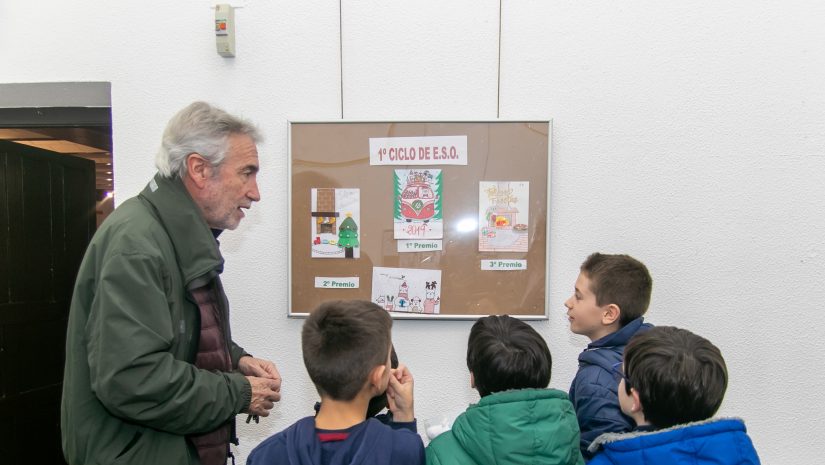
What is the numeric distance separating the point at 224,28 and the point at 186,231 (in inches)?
49.8

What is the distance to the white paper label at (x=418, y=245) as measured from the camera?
240 centimetres

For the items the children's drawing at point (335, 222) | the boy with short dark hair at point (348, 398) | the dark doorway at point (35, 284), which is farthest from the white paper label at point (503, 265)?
the dark doorway at point (35, 284)

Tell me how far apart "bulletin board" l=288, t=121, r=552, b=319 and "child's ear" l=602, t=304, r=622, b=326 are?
23.5 inches

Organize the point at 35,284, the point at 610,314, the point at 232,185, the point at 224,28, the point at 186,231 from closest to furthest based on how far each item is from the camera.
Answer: the point at 186,231, the point at 232,185, the point at 610,314, the point at 224,28, the point at 35,284

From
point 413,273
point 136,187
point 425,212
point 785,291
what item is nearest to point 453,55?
point 425,212

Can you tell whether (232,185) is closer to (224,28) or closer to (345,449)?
(345,449)

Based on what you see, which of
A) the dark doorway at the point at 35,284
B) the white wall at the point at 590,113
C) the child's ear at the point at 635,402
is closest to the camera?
the child's ear at the point at 635,402

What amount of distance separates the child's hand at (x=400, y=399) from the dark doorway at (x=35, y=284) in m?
2.50

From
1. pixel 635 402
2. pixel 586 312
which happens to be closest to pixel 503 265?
pixel 586 312

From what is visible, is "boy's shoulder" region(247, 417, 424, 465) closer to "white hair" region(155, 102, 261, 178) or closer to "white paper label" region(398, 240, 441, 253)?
"white hair" region(155, 102, 261, 178)

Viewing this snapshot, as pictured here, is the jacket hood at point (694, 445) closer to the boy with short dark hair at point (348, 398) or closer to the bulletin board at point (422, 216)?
the boy with short dark hair at point (348, 398)

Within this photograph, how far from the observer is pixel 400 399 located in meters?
1.34

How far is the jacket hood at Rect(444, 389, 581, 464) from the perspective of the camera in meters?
1.24

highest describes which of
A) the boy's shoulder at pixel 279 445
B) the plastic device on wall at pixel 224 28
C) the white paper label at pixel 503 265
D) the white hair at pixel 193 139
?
the plastic device on wall at pixel 224 28
